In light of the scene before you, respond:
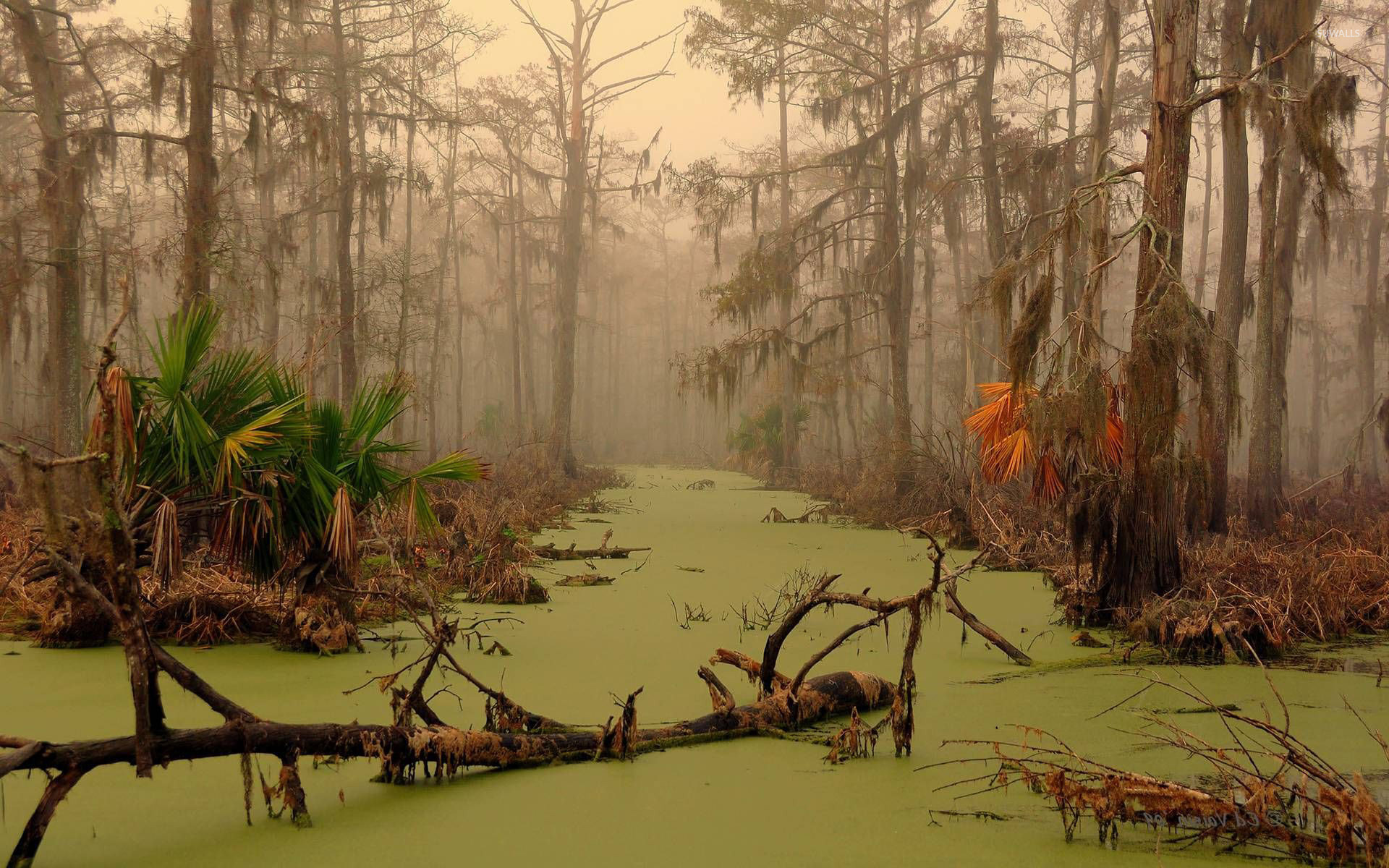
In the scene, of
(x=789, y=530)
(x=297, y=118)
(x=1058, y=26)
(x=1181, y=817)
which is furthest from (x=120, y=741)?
(x=1058, y=26)

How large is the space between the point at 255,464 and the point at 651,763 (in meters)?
2.35

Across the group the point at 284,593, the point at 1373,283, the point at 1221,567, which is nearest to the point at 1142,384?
the point at 1221,567

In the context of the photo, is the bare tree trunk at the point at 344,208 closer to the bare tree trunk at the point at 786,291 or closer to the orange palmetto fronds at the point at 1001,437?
the bare tree trunk at the point at 786,291

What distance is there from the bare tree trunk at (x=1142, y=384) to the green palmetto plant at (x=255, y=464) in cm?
381

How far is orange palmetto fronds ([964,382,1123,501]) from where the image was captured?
229 inches

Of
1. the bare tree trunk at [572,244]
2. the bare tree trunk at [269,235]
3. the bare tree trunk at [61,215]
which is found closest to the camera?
the bare tree trunk at [61,215]

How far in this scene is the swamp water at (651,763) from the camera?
8.57 ft

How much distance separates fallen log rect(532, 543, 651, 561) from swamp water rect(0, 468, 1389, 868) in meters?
2.06

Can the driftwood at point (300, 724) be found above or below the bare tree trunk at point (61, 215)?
below

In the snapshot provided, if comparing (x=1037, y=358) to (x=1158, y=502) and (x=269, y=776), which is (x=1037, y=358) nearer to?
(x=1158, y=502)

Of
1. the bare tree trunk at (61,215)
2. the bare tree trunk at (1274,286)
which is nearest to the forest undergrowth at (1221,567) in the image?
the bare tree trunk at (1274,286)

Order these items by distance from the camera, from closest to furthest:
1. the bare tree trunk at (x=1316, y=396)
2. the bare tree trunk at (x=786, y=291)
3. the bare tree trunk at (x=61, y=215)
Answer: the bare tree trunk at (x=61, y=215) → the bare tree trunk at (x=786, y=291) → the bare tree trunk at (x=1316, y=396)

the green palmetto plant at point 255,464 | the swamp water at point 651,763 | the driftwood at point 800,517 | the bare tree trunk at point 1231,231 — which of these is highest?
the bare tree trunk at point 1231,231

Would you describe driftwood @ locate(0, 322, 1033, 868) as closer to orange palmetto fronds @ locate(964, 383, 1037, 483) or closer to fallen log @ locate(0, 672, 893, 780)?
fallen log @ locate(0, 672, 893, 780)
